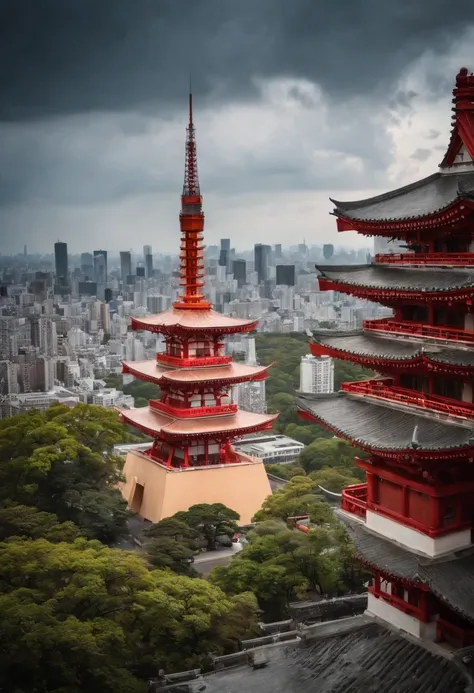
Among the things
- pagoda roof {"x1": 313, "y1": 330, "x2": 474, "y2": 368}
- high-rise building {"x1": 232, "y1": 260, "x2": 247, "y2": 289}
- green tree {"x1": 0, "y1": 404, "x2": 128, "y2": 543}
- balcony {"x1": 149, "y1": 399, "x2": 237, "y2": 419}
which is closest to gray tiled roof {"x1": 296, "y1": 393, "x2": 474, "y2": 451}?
pagoda roof {"x1": 313, "y1": 330, "x2": 474, "y2": 368}

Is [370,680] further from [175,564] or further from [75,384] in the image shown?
[75,384]

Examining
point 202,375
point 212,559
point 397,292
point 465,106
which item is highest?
point 465,106

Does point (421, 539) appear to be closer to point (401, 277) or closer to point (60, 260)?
point (401, 277)

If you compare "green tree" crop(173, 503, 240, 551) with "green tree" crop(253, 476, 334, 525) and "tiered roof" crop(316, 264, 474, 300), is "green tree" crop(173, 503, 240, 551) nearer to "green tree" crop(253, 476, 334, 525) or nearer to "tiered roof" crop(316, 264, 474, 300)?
"green tree" crop(253, 476, 334, 525)

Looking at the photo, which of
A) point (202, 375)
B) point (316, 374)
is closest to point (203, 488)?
point (202, 375)

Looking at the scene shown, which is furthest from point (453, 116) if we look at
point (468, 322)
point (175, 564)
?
point (175, 564)
